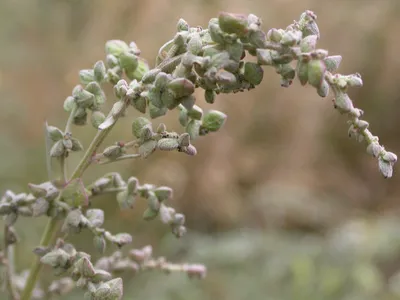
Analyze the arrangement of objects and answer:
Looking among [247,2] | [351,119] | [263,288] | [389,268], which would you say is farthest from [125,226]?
[351,119]

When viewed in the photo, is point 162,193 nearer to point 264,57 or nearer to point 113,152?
point 113,152

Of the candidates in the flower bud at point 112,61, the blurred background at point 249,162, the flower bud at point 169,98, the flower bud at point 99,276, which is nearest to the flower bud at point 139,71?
the flower bud at point 112,61

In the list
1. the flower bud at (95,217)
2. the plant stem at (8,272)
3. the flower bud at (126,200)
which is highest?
the flower bud at (126,200)

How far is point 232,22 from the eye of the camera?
0.58 meters

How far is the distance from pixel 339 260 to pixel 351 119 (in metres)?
1.35

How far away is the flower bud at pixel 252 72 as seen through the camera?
2.01 feet

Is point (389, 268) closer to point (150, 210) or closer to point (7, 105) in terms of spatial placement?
point (7, 105)

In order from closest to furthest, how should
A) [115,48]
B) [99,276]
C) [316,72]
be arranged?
1. [316,72]
2. [99,276]
3. [115,48]

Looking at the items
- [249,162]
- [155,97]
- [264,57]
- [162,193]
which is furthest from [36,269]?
[249,162]

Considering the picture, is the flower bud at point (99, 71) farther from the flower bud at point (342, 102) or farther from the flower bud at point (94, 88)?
the flower bud at point (342, 102)

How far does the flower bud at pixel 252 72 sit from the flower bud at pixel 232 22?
0.04m

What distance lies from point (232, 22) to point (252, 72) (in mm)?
60

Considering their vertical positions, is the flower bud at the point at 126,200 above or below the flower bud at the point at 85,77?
below

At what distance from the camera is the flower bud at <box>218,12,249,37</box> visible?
0.58m
